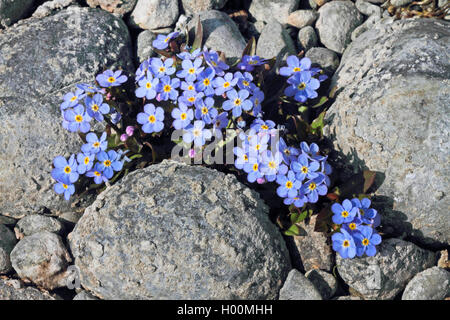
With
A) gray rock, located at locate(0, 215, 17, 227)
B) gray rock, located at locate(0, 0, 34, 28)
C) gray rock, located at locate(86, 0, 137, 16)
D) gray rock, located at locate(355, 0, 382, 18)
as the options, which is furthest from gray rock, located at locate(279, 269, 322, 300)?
gray rock, located at locate(0, 0, 34, 28)

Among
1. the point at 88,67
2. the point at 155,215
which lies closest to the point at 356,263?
the point at 155,215

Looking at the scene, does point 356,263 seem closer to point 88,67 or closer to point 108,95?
point 108,95

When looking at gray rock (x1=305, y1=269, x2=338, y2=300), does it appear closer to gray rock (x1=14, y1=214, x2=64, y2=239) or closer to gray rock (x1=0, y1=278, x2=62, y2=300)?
gray rock (x1=0, y1=278, x2=62, y2=300)

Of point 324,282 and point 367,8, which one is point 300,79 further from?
point 324,282

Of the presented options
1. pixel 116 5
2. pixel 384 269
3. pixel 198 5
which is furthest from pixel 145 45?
pixel 384 269

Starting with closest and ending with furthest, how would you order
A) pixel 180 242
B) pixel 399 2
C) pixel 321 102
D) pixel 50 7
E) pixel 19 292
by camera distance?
pixel 180 242, pixel 19 292, pixel 321 102, pixel 50 7, pixel 399 2
